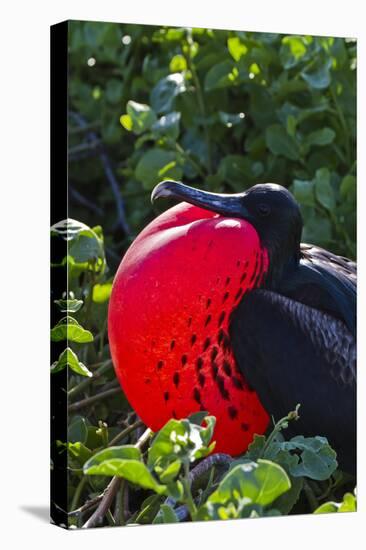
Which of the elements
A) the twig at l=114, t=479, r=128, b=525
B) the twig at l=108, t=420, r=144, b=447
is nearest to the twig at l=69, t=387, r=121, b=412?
the twig at l=108, t=420, r=144, b=447

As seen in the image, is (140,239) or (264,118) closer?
(140,239)

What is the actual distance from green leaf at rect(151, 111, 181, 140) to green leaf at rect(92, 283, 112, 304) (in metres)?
0.54

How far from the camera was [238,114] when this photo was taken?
3773 mm

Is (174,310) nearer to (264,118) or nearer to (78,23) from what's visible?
(264,118)

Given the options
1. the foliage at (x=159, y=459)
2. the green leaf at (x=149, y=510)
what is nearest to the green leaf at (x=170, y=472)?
the foliage at (x=159, y=459)

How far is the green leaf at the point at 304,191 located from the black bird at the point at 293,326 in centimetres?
70

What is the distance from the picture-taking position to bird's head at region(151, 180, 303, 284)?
8.63ft

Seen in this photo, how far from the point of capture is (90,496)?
266cm

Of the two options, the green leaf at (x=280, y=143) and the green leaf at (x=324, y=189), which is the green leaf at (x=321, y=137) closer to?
the green leaf at (x=280, y=143)

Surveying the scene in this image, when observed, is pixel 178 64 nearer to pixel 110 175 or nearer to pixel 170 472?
pixel 110 175

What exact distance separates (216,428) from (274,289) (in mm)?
269

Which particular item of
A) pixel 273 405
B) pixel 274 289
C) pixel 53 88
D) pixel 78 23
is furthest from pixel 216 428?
pixel 78 23

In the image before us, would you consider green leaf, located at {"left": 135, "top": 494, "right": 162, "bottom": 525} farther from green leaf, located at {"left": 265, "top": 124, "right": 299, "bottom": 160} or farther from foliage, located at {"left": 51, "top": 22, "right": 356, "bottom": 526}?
green leaf, located at {"left": 265, "top": 124, "right": 299, "bottom": 160}

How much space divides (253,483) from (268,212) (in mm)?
572
